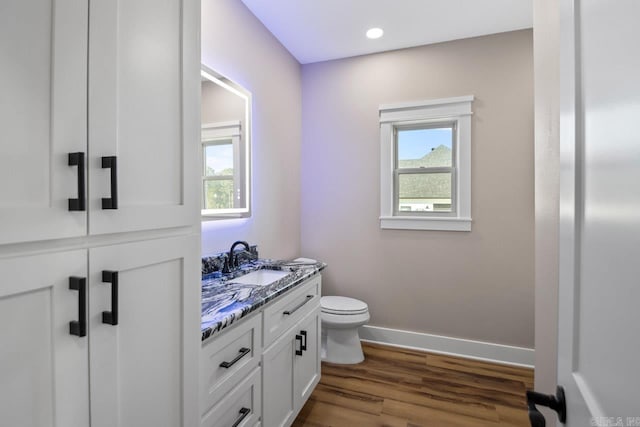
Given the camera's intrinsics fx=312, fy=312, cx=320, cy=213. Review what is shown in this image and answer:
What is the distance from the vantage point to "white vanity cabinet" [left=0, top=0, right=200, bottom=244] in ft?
1.85

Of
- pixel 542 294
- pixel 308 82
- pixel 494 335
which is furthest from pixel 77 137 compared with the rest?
pixel 494 335

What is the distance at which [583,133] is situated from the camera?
591mm

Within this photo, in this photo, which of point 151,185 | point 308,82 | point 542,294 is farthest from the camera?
point 308,82

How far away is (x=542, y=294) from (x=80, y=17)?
167 centimetres

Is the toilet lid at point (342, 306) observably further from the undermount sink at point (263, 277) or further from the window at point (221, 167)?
the window at point (221, 167)

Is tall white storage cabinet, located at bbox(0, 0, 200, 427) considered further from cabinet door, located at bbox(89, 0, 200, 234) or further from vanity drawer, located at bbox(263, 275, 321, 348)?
vanity drawer, located at bbox(263, 275, 321, 348)

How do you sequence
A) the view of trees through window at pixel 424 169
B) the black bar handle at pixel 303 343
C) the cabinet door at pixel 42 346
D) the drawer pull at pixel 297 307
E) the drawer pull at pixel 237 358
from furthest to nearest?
the view of trees through window at pixel 424 169 → the black bar handle at pixel 303 343 → the drawer pull at pixel 297 307 → the drawer pull at pixel 237 358 → the cabinet door at pixel 42 346

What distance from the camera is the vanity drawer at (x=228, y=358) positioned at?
3.53ft

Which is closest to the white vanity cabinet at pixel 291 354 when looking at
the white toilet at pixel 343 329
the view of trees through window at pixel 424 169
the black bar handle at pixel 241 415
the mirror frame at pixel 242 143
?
the black bar handle at pixel 241 415

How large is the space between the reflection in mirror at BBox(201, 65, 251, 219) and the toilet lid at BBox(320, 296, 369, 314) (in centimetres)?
106

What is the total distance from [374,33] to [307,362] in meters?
2.61

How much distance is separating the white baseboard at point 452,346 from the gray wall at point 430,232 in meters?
0.06

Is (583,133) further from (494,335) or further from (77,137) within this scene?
(494,335)

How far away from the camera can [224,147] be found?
2.08 metres
